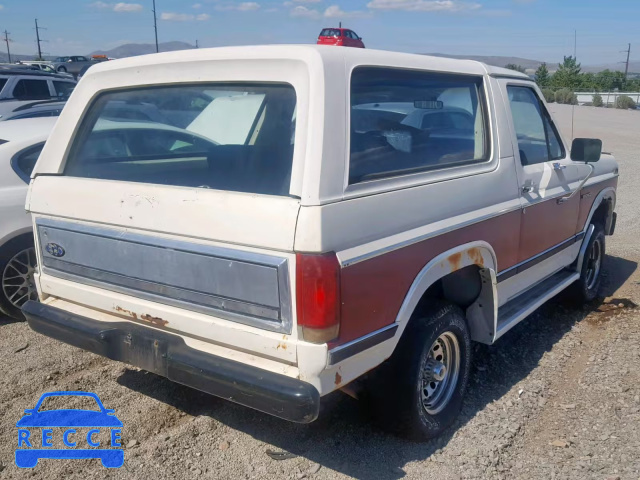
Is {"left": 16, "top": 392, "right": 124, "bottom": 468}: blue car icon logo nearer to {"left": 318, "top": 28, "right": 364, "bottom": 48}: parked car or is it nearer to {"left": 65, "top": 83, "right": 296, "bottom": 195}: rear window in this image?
{"left": 65, "top": 83, "right": 296, "bottom": 195}: rear window

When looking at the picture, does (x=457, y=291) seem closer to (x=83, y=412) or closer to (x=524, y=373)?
(x=524, y=373)

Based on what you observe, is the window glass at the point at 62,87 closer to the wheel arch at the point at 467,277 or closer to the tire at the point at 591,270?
the tire at the point at 591,270

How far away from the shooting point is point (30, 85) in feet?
42.7

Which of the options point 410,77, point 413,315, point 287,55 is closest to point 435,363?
point 413,315

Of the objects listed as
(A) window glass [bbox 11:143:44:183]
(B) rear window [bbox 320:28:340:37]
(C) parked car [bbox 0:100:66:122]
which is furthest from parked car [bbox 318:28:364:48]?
(A) window glass [bbox 11:143:44:183]

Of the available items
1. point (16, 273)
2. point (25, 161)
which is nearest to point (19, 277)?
point (16, 273)

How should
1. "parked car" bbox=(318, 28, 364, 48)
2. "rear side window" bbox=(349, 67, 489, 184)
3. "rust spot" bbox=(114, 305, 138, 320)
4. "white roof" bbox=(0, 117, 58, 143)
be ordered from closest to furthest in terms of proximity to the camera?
"rear side window" bbox=(349, 67, 489, 184) < "rust spot" bbox=(114, 305, 138, 320) < "white roof" bbox=(0, 117, 58, 143) < "parked car" bbox=(318, 28, 364, 48)

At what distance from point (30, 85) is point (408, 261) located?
40.6 feet

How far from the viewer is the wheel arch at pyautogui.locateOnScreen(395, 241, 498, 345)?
119 inches

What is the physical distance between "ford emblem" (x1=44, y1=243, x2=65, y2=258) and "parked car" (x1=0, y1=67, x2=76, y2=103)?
1048 centimetres

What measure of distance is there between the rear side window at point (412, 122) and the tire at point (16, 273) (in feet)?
10.3

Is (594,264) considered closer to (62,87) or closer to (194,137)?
(194,137)

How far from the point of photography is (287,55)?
2.82 meters

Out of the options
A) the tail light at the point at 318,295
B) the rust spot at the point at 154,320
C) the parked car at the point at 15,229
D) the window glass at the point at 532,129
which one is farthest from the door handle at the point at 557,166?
the parked car at the point at 15,229
